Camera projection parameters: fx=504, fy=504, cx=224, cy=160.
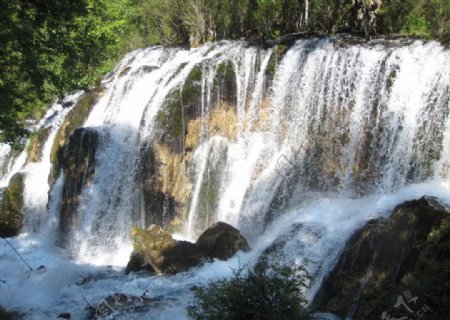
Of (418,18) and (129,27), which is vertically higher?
(129,27)

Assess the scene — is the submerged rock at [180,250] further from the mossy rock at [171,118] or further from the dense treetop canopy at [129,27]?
the dense treetop canopy at [129,27]

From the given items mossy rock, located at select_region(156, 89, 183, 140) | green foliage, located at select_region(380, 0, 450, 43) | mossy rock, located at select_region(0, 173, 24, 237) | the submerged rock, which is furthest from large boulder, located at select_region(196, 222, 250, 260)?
mossy rock, located at select_region(0, 173, 24, 237)

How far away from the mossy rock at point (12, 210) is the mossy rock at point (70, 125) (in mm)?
1352

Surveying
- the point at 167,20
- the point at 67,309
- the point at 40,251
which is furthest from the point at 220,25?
the point at 67,309

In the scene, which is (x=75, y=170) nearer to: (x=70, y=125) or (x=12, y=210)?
(x=70, y=125)

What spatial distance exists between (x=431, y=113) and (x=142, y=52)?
1301cm

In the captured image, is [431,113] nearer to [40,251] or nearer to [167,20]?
[40,251]

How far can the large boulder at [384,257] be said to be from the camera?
20.2ft

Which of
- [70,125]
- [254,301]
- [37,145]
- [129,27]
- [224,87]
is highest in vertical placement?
[129,27]

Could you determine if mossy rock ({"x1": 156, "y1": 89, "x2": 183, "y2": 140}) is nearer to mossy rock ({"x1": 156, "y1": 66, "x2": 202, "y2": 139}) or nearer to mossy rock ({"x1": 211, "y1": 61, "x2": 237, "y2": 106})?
mossy rock ({"x1": 156, "y1": 66, "x2": 202, "y2": 139})

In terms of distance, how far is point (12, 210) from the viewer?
15188mm

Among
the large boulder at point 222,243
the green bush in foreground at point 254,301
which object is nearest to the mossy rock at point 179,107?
the large boulder at point 222,243

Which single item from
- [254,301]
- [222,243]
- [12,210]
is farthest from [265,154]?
[12,210]

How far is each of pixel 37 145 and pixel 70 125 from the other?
7.91 ft
